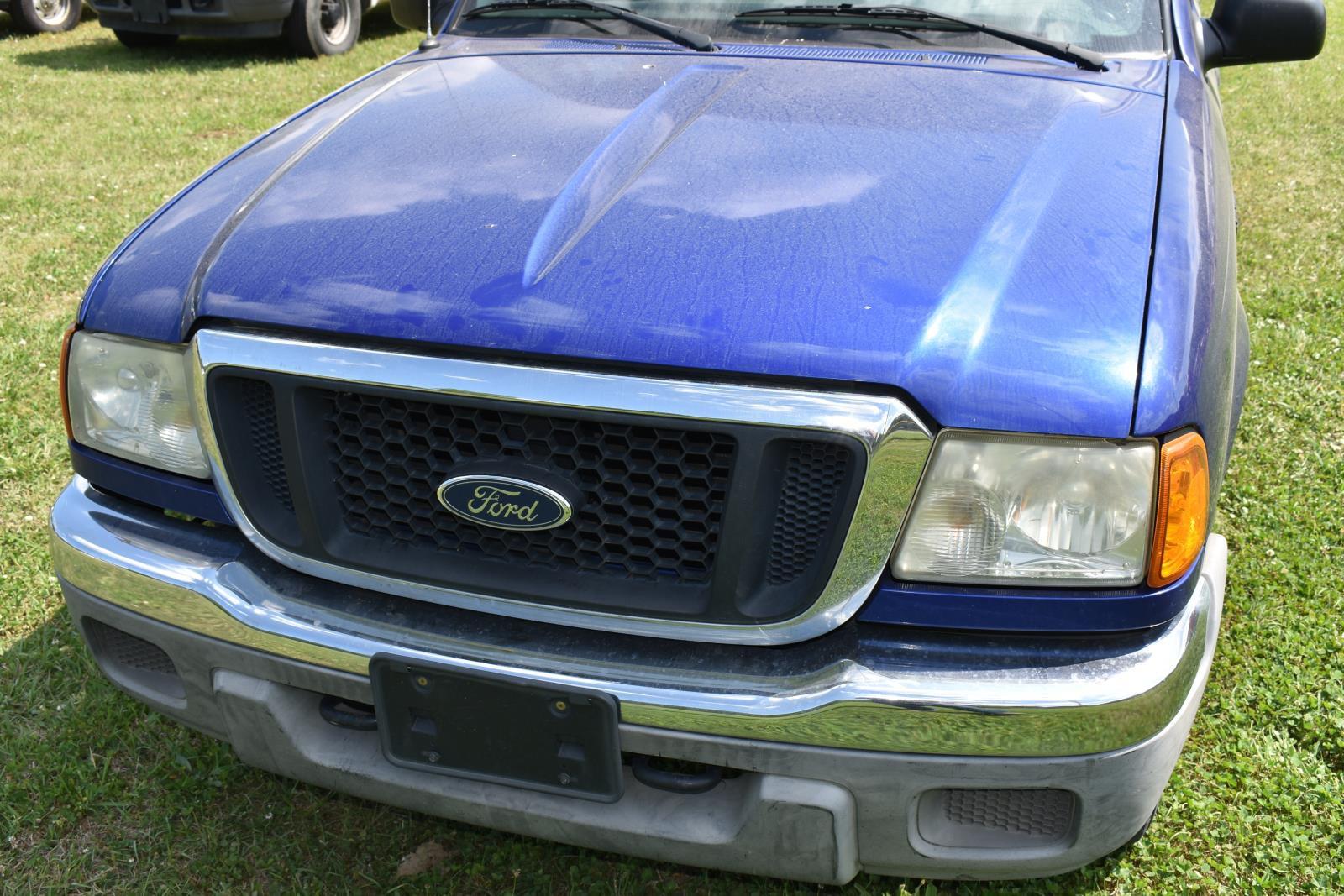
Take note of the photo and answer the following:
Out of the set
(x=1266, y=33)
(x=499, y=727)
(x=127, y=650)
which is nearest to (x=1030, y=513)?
(x=499, y=727)

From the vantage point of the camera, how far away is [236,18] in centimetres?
934

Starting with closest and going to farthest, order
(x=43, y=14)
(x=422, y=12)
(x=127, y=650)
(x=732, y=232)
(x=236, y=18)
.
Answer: (x=732, y=232)
(x=127, y=650)
(x=422, y=12)
(x=236, y=18)
(x=43, y=14)

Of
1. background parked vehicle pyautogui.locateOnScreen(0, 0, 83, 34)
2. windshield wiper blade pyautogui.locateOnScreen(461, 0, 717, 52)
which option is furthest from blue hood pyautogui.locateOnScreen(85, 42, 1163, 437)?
background parked vehicle pyautogui.locateOnScreen(0, 0, 83, 34)

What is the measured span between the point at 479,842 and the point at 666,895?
41cm

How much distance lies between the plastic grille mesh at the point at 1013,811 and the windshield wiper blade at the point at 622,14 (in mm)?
1726

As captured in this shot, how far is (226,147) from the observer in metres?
7.42

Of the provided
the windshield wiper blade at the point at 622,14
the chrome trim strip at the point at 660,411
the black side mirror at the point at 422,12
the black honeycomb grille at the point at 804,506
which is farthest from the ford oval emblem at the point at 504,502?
the black side mirror at the point at 422,12

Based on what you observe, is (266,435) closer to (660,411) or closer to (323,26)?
(660,411)

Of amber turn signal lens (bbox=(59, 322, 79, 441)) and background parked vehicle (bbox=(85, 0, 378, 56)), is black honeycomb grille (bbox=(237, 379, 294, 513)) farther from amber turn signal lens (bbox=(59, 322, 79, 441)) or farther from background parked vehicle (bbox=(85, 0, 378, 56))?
background parked vehicle (bbox=(85, 0, 378, 56))

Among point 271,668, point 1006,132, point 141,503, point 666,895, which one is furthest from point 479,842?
point 1006,132

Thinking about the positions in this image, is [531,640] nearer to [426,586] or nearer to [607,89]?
[426,586]

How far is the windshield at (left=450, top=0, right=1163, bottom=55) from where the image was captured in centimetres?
263

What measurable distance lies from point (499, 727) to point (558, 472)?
405 millimetres

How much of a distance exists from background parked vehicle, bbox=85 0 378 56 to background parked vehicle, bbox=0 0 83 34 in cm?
164
